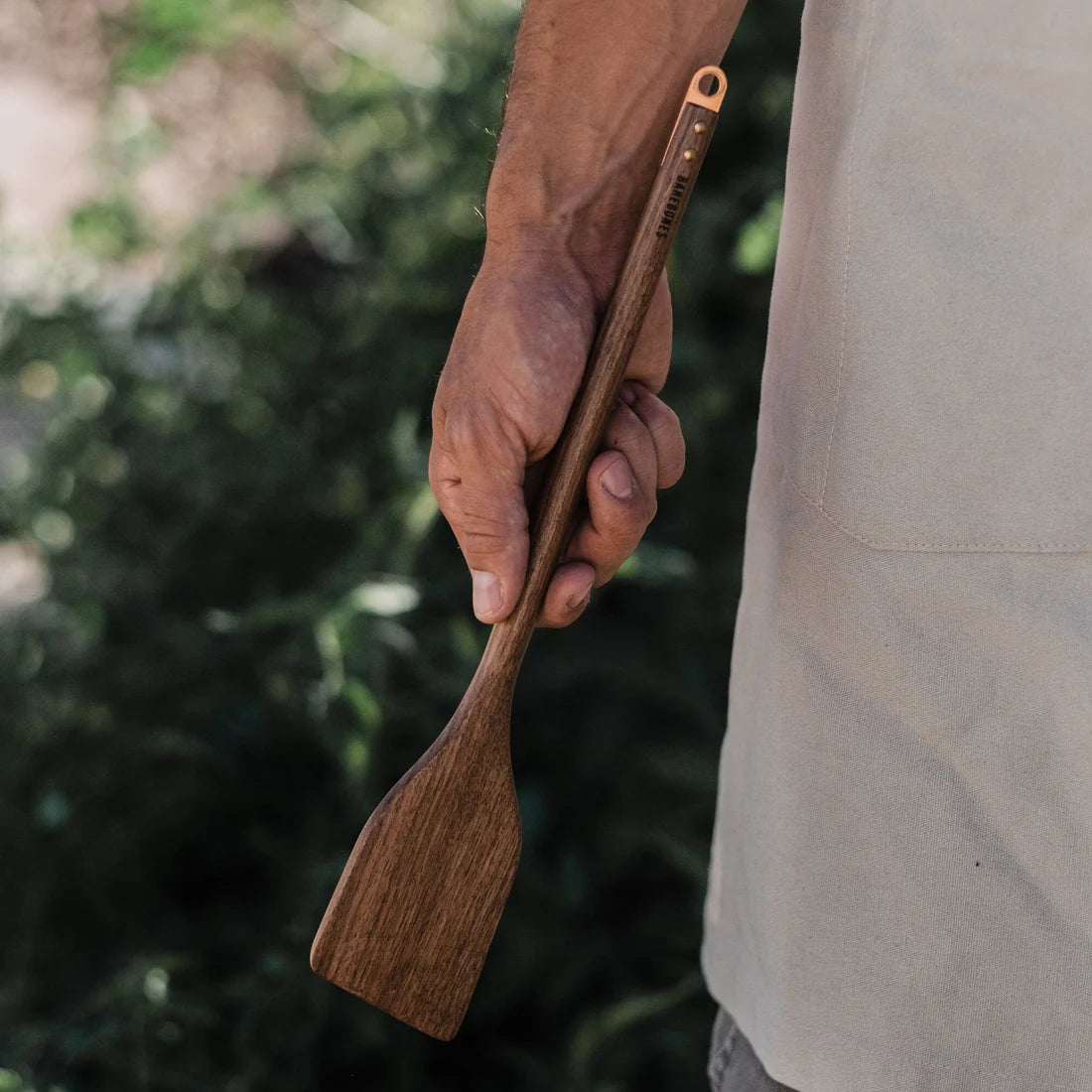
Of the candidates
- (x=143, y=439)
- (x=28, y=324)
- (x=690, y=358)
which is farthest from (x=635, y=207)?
(x=28, y=324)

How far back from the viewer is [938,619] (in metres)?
0.83

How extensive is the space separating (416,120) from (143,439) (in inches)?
32.6

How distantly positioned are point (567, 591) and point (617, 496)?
3.0 inches

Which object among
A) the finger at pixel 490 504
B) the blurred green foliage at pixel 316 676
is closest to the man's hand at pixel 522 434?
the finger at pixel 490 504

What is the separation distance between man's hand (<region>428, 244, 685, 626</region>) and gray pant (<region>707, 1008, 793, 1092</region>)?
36cm

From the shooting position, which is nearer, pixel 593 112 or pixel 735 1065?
pixel 593 112

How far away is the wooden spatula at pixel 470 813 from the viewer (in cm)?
86

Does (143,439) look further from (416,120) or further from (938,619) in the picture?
(938,619)

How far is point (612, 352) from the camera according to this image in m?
0.88

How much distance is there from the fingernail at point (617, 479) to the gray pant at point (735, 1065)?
Answer: 1.40 feet

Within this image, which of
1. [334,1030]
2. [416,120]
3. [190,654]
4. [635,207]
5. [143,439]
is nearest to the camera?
[635,207]

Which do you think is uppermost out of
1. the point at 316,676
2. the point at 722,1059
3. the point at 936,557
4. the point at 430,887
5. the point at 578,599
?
the point at 936,557

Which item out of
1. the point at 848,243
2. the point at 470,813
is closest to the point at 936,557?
the point at 848,243

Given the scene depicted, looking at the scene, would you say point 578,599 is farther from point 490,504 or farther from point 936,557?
point 936,557
